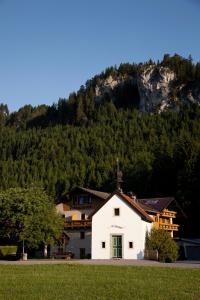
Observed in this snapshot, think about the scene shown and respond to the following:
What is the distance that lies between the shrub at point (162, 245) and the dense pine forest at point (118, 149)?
1837cm

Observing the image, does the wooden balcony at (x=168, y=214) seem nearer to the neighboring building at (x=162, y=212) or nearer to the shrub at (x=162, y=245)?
the neighboring building at (x=162, y=212)

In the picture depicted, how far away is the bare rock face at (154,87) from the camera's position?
160 m

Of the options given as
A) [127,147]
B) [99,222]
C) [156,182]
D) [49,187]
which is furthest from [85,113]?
[99,222]

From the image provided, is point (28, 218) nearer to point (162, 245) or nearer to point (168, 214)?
point (162, 245)

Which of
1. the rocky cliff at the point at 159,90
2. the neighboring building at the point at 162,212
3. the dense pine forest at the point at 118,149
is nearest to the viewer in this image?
the neighboring building at the point at 162,212

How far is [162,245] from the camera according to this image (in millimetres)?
43312

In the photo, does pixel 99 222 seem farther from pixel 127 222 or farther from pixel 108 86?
pixel 108 86

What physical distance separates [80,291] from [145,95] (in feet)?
505

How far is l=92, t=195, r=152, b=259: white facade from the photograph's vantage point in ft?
155

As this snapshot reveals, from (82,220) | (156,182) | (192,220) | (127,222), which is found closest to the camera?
(127,222)

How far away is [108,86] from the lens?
647 feet

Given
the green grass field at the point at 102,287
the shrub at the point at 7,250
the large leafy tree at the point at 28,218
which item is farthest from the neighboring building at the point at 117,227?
the green grass field at the point at 102,287

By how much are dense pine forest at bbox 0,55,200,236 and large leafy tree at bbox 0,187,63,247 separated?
56.4 ft

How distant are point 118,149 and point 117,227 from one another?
71077 millimetres
